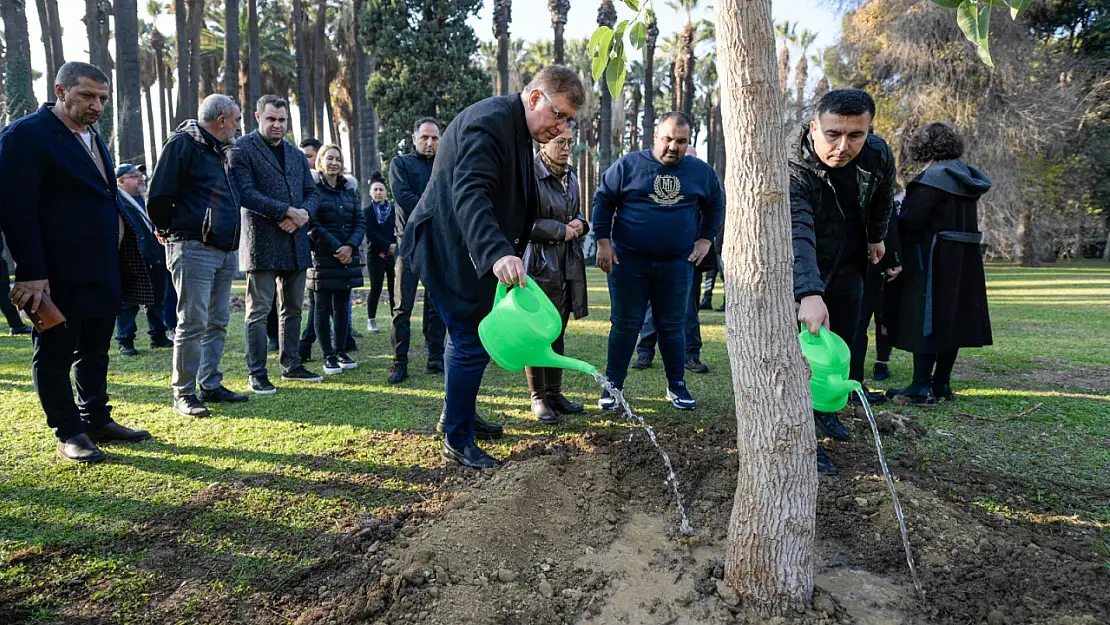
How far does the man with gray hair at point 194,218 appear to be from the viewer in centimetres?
400

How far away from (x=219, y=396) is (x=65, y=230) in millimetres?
1633

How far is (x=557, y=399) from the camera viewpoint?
4398mm

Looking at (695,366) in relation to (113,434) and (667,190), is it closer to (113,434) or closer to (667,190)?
(667,190)

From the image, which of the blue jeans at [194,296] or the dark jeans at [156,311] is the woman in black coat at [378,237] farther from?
the blue jeans at [194,296]

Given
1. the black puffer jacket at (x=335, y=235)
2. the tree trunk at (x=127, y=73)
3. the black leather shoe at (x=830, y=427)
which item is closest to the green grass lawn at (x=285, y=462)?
the black leather shoe at (x=830, y=427)

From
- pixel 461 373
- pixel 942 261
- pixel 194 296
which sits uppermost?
pixel 942 261

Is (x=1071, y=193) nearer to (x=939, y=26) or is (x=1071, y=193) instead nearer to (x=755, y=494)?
(x=939, y=26)

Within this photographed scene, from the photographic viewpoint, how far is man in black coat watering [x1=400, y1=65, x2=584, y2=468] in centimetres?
290

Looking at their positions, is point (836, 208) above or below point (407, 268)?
above

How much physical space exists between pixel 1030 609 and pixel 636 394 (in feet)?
9.60

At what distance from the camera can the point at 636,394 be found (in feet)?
15.9

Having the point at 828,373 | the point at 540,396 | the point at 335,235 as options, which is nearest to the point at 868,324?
the point at 540,396

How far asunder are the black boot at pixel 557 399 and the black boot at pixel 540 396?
42 mm

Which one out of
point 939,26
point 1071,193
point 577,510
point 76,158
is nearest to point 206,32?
point 939,26
